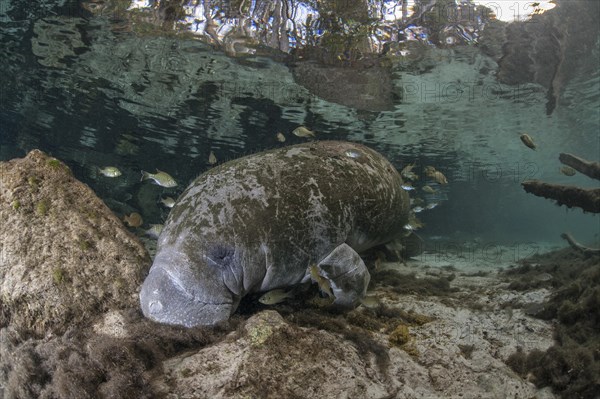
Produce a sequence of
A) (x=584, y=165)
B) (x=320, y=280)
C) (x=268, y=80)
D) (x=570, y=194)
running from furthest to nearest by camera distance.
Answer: (x=268, y=80), (x=584, y=165), (x=570, y=194), (x=320, y=280)

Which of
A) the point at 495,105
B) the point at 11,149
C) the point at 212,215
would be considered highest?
the point at 495,105

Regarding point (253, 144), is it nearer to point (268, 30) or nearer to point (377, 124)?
point (377, 124)

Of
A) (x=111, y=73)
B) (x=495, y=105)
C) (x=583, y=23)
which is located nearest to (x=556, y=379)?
(x=583, y=23)

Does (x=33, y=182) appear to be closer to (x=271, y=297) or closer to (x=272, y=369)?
(x=271, y=297)

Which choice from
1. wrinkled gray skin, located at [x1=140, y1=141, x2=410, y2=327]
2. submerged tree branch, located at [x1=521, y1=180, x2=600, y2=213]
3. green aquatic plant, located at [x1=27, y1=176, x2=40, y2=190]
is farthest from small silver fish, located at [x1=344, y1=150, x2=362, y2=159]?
submerged tree branch, located at [x1=521, y1=180, x2=600, y2=213]

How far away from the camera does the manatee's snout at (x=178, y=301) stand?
3.43 m

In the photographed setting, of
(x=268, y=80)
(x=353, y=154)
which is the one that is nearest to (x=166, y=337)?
(x=353, y=154)

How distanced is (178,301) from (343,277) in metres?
1.96

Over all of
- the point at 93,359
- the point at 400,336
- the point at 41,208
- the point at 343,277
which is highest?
the point at 41,208

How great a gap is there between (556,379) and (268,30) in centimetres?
1022

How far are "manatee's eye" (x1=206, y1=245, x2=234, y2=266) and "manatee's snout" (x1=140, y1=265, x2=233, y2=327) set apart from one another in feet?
0.95

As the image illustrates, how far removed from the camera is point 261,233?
4.07 meters

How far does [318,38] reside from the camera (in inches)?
420

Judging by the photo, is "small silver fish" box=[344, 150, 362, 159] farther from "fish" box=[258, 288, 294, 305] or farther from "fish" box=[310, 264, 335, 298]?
"fish" box=[258, 288, 294, 305]
